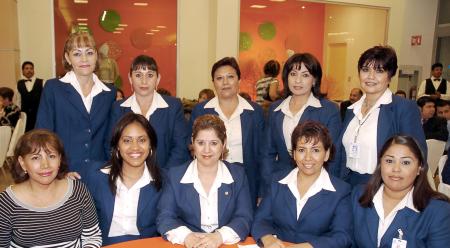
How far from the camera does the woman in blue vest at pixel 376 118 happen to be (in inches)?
97.5

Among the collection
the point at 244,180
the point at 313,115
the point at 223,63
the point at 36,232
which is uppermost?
the point at 223,63

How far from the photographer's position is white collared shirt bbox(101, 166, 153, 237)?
7.79 ft

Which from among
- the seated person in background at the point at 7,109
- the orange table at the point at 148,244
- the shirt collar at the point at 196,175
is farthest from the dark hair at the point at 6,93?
the orange table at the point at 148,244

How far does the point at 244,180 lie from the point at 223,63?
1121mm

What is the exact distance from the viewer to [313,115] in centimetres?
281

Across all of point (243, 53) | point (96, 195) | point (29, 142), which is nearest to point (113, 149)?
point (96, 195)

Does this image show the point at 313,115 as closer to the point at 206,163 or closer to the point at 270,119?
the point at 270,119

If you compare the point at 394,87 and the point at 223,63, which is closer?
the point at 223,63

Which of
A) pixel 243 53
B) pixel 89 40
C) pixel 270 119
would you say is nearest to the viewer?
pixel 89 40

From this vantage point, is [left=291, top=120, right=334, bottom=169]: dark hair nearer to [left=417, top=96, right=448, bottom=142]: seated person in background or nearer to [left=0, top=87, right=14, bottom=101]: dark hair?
[left=417, top=96, right=448, bottom=142]: seated person in background

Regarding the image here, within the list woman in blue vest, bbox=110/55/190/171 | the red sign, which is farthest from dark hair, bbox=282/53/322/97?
the red sign

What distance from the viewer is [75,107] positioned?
2721mm

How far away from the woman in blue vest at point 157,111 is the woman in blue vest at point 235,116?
1.03 feet

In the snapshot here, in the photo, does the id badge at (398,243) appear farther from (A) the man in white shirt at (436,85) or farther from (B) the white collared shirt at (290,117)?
(A) the man in white shirt at (436,85)
